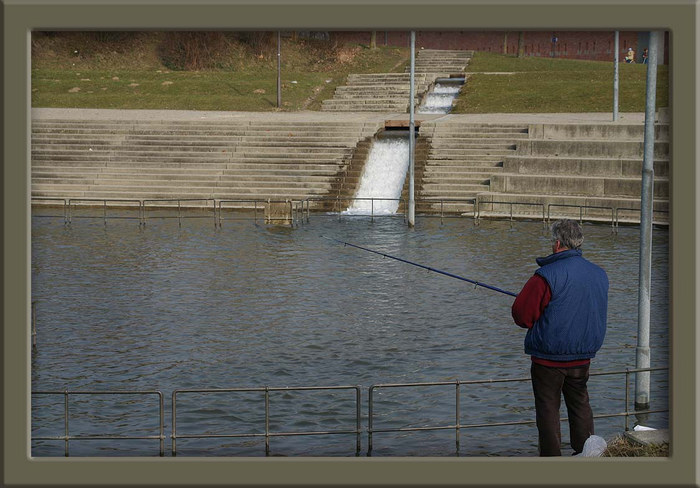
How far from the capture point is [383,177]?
38.3m

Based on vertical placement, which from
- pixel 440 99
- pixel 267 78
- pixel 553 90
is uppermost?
pixel 267 78

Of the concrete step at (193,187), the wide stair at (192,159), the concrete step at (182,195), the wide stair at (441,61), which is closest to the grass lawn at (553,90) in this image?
the wide stair at (441,61)

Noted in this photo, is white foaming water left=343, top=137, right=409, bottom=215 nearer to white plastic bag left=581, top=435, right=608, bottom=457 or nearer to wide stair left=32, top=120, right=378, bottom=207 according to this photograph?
wide stair left=32, top=120, right=378, bottom=207

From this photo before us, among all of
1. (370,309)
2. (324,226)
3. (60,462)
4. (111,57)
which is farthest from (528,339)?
(111,57)

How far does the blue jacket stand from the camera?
8758 mm

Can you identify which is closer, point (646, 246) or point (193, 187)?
point (646, 246)

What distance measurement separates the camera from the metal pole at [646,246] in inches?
421

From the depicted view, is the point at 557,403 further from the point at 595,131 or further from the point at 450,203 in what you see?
the point at 595,131

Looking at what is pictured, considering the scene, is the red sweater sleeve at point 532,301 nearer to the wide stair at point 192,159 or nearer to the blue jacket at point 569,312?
the blue jacket at point 569,312

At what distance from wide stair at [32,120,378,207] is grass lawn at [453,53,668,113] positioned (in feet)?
29.8

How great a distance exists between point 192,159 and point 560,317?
1231 inches

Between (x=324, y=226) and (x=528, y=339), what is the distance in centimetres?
2249

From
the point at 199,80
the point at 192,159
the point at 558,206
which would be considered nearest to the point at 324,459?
the point at 558,206
